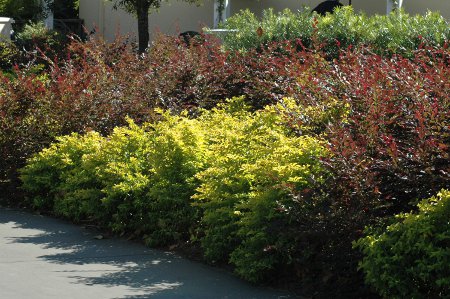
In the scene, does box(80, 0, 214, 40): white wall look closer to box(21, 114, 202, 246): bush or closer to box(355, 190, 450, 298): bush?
box(21, 114, 202, 246): bush

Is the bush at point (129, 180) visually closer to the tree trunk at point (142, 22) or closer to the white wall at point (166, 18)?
the tree trunk at point (142, 22)

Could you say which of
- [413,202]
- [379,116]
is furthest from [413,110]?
[413,202]

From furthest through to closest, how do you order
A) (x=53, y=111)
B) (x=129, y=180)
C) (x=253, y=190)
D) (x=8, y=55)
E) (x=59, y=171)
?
1. (x=8, y=55)
2. (x=53, y=111)
3. (x=59, y=171)
4. (x=129, y=180)
5. (x=253, y=190)

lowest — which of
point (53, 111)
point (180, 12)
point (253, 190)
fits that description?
point (253, 190)

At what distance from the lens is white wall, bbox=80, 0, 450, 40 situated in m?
26.0

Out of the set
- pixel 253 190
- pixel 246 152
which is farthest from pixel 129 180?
pixel 253 190

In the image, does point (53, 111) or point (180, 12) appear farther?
point (180, 12)

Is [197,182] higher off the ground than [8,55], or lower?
lower

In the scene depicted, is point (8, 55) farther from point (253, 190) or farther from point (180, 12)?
point (253, 190)

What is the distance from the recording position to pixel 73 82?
11.3 m

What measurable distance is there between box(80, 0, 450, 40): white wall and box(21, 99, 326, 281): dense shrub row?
1583cm

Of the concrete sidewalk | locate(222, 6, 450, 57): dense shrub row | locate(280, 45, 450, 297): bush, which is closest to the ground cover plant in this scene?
locate(280, 45, 450, 297): bush

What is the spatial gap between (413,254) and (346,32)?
758 cm

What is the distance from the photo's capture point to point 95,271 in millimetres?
7664
